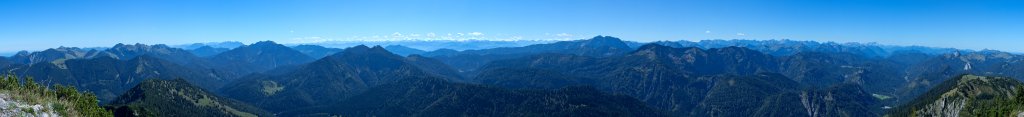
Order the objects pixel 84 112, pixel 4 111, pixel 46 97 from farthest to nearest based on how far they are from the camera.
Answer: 1. pixel 84 112
2. pixel 46 97
3. pixel 4 111

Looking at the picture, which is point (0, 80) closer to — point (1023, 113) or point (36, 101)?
point (36, 101)

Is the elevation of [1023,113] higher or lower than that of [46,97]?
lower

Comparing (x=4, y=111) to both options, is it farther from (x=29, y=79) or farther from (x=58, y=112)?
(x=29, y=79)

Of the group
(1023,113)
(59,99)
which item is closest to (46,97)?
(59,99)

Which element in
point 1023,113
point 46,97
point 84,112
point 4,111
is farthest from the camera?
point 1023,113

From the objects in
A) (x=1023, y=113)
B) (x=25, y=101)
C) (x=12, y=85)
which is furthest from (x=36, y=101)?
(x=1023, y=113)

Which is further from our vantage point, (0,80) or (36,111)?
(0,80)

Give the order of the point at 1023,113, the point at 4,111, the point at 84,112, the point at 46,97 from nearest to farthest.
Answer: the point at 4,111
the point at 46,97
the point at 84,112
the point at 1023,113

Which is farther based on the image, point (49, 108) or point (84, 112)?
point (84, 112)

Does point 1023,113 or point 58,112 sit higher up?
point 58,112
